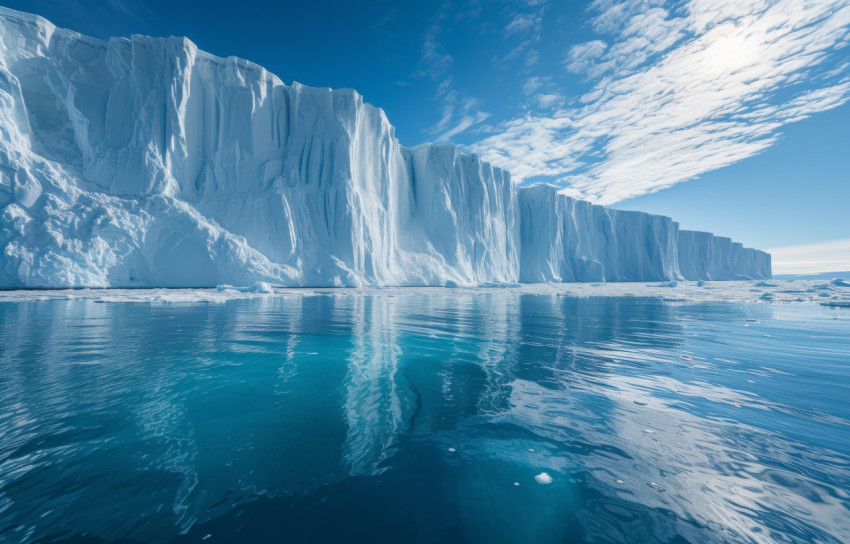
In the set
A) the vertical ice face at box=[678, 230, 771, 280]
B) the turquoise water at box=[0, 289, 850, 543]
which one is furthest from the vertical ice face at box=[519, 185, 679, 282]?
the turquoise water at box=[0, 289, 850, 543]

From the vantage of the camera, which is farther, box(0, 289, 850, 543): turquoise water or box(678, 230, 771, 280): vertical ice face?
box(678, 230, 771, 280): vertical ice face

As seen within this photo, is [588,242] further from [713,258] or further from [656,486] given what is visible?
[656,486]

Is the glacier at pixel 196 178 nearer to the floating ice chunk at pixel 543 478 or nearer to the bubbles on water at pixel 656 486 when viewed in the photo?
the floating ice chunk at pixel 543 478

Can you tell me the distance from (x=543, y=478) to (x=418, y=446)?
1.05 metres

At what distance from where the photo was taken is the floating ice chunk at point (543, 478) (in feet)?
8.20

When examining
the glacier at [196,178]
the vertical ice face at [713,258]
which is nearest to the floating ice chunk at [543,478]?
the glacier at [196,178]

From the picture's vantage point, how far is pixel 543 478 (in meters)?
2.54

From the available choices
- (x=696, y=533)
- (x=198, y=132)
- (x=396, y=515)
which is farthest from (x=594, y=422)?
(x=198, y=132)

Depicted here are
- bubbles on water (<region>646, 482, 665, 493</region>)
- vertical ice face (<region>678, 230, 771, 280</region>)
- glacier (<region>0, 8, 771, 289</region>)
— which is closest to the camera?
bubbles on water (<region>646, 482, 665, 493</region>)

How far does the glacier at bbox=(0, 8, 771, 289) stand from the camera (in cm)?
1978

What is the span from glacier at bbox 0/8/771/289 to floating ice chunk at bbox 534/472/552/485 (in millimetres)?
25405

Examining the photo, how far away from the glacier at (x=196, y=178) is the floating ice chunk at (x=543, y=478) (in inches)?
1000

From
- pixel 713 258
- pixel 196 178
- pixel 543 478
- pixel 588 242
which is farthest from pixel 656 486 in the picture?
pixel 713 258

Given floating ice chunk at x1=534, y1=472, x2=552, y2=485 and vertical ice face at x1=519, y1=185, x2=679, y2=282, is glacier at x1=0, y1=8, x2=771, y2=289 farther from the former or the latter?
floating ice chunk at x1=534, y1=472, x2=552, y2=485
